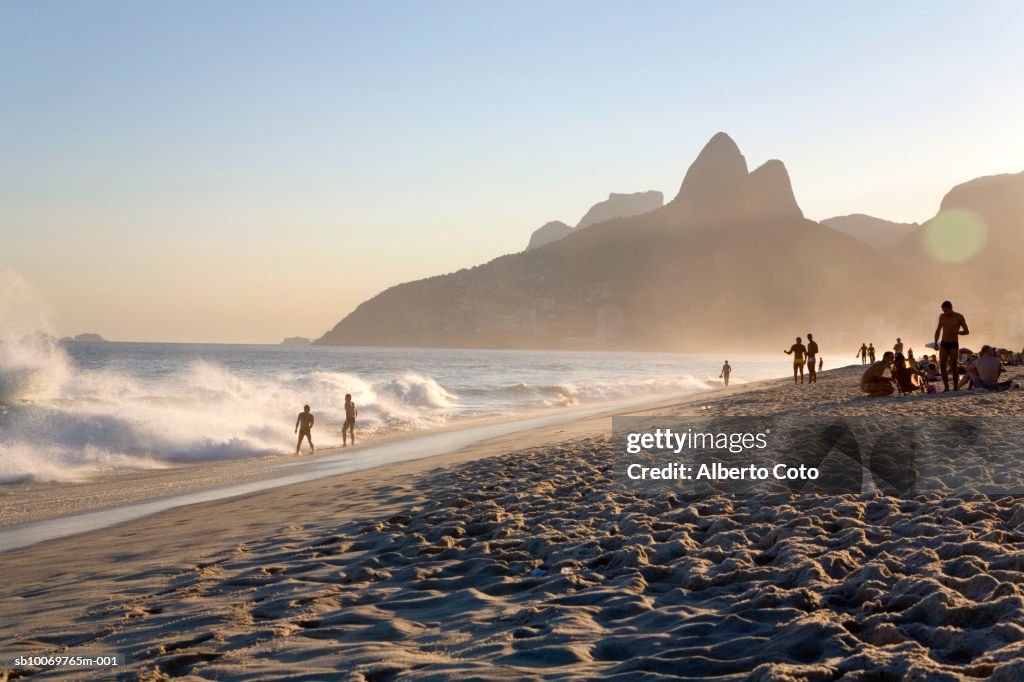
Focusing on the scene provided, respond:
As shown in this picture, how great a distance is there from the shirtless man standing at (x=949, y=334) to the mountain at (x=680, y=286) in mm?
154052

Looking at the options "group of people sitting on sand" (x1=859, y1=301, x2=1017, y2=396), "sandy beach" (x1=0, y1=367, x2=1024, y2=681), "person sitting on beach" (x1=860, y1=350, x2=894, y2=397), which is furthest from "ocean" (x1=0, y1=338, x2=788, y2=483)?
"group of people sitting on sand" (x1=859, y1=301, x2=1017, y2=396)

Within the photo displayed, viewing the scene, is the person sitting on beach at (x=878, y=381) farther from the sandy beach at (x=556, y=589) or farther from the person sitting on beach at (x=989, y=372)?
the sandy beach at (x=556, y=589)

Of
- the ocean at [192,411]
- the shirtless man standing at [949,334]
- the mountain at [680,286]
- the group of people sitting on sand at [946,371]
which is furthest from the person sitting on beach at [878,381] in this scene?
the mountain at [680,286]

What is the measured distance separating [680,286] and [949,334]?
163789 mm

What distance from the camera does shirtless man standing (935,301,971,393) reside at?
15836 millimetres

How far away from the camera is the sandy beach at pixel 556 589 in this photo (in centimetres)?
360

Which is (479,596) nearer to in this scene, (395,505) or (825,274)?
(395,505)

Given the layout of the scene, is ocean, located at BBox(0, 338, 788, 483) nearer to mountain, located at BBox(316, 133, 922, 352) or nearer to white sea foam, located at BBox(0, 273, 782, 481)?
white sea foam, located at BBox(0, 273, 782, 481)

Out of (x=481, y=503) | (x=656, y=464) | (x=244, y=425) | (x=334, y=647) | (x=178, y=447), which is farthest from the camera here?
(x=244, y=425)

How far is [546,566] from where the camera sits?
548 cm

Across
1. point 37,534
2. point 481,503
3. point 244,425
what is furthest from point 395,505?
point 244,425

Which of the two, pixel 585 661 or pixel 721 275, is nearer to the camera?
pixel 585 661

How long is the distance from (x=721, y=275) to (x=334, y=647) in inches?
7016

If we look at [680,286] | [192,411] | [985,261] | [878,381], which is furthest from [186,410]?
[985,261]
